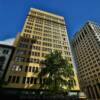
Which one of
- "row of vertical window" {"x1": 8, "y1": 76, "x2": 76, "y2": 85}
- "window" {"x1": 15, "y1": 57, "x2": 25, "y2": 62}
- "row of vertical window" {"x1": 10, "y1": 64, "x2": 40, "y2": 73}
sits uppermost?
"window" {"x1": 15, "y1": 57, "x2": 25, "y2": 62}

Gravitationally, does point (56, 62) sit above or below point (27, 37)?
below

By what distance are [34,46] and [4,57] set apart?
12.2 m

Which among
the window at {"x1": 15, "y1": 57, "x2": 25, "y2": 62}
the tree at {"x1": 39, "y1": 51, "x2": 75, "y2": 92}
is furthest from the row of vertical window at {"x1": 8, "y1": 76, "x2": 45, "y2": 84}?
the window at {"x1": 15, "y1": 57, "x2": 25, "y2": 62}

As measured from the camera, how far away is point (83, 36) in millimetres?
90188

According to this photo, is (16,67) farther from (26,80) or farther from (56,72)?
(56,72)

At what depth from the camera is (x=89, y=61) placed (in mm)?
72750

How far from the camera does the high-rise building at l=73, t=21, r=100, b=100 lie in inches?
2547

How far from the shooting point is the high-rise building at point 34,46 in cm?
3338

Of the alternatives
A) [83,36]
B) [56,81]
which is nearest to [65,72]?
[56,81]

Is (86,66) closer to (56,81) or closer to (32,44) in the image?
(32,44)

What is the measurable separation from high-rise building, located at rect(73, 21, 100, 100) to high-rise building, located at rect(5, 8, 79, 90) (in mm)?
26555

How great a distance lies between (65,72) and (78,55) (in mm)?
62454

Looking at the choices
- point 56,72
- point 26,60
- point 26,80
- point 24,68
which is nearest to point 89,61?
point 26,60

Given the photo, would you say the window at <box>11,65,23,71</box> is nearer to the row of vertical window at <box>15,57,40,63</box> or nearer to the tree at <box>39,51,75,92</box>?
the row of vertical window at <box>15,57,40,63</box>
